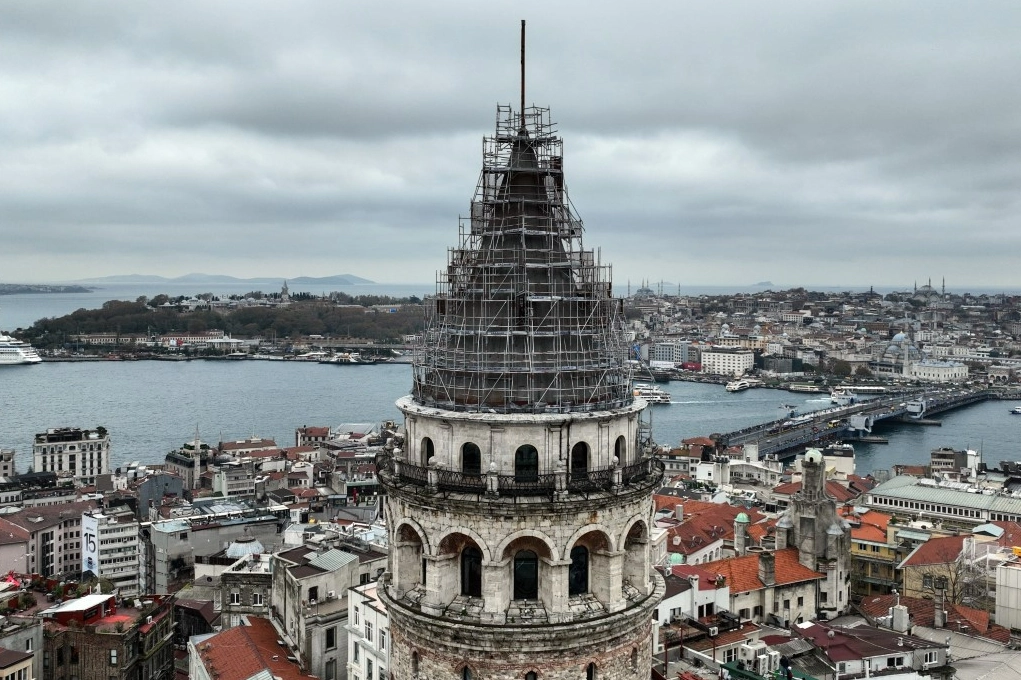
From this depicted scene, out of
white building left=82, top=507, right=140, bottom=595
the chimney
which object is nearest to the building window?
the chimney

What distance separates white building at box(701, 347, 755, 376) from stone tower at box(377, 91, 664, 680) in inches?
7205

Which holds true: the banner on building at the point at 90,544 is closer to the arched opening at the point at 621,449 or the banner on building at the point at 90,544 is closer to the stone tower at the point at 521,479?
the stone tower at the point at 521,479

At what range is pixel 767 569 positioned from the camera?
115 feet

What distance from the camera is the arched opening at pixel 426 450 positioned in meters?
11.6

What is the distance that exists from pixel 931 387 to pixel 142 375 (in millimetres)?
138665

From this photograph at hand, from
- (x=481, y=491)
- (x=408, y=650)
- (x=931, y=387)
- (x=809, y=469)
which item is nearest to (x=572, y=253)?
(x=481, y=491)

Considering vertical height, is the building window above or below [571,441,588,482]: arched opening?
below

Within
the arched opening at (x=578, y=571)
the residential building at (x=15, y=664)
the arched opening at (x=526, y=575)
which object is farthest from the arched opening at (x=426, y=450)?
the residential building at (x=15, y=664)

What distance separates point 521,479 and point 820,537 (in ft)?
98.1

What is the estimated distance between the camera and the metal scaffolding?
11.3 m

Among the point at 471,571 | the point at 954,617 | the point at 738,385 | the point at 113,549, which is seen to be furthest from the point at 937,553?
the point at 738,385

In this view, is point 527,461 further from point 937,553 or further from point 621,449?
point 937,553

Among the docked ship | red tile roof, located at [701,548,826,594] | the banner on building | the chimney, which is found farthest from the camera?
the docked ship

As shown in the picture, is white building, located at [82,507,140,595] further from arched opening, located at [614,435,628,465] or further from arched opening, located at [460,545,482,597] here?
arched opening, located at [614,435,628,465]
